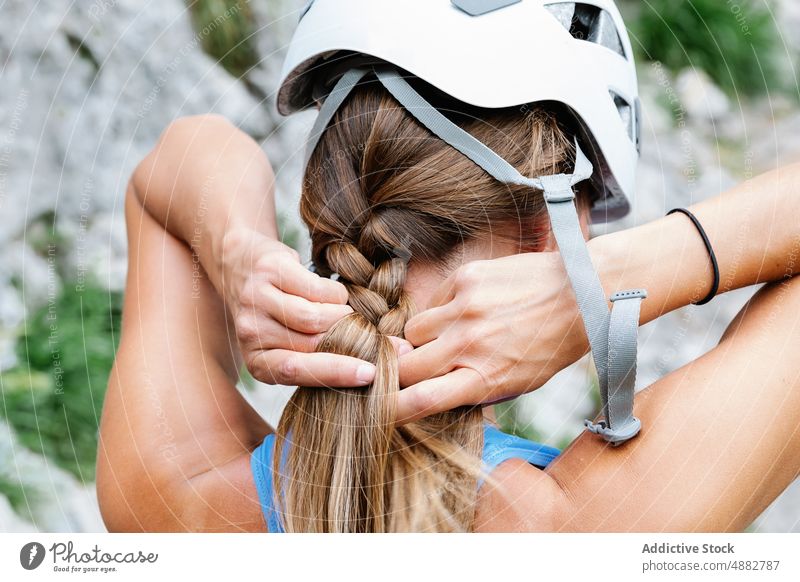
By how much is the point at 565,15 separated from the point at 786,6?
172 inches

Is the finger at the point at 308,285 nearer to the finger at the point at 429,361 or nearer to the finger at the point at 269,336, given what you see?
the finger at the point at 269,336

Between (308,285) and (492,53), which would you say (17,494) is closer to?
(308,285)

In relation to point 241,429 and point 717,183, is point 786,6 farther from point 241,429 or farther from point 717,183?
point 241,429

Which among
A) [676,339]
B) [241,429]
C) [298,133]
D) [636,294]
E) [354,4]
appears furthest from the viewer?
[676,339]

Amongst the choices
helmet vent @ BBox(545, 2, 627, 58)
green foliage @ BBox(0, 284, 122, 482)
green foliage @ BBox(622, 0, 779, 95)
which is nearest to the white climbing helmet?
helmet vent @ BBox(545, 2, 627, 58)

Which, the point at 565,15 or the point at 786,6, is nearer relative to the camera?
the point at 565,15

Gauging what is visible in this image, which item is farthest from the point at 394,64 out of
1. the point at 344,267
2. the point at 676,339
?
the point at 676,339

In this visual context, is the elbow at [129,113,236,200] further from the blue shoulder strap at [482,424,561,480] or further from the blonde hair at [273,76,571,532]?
the blue shoulder strap at [482,424,561,480]

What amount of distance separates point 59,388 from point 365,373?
7.46 ft

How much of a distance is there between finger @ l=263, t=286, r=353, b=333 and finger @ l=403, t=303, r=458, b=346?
0.12 metres

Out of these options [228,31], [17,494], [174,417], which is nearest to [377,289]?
[174,417]

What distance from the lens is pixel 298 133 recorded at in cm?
436
